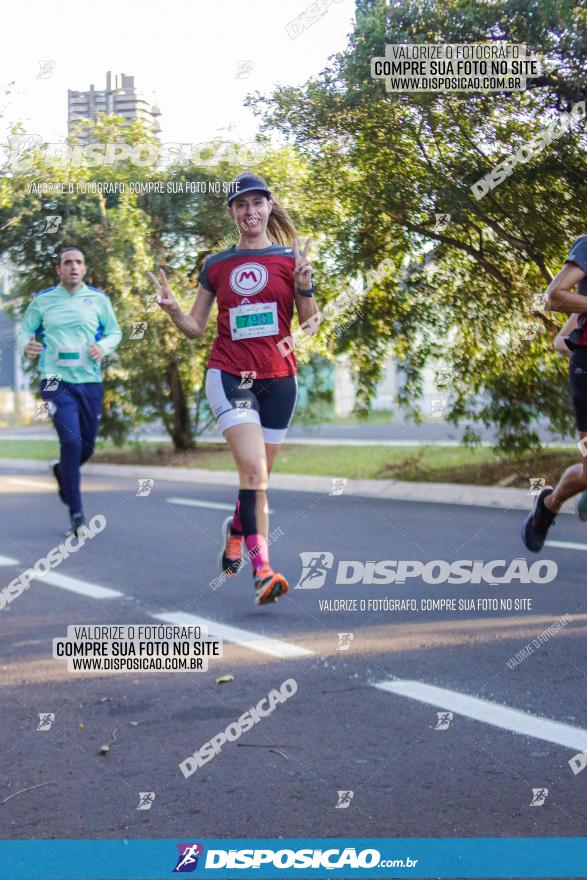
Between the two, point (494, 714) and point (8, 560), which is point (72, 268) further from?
point (494, 714)

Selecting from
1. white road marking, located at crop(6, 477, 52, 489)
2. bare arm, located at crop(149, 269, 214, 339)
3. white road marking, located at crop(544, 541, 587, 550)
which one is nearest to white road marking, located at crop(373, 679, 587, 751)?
white road marking, located at crop(544, 541, 587, 550)

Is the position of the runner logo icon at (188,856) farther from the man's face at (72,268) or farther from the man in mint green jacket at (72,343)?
the man's face at (72,268)

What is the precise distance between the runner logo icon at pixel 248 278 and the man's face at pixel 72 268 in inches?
21.0

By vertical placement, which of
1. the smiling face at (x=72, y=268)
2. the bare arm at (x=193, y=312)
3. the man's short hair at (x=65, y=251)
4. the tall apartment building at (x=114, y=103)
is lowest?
the bare arm at (x=193, y=312)

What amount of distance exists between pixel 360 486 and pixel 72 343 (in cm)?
150

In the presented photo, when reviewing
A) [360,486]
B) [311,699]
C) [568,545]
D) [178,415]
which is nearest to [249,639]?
[311,699]

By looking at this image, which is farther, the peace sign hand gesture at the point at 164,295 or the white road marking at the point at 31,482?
the white road marking at the point at 31,482

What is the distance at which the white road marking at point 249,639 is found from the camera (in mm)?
4410

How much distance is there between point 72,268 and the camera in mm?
3182

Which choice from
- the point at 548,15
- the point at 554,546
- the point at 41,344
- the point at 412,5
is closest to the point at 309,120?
the point at 412,5

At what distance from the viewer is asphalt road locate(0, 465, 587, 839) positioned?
3432 mm

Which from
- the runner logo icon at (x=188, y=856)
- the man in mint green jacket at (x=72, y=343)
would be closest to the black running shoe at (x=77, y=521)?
the man in mint green jacket at (x=72, y=343)

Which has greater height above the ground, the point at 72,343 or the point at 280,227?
the point at 280,227

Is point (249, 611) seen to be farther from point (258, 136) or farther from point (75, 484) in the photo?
point (258, 136)
